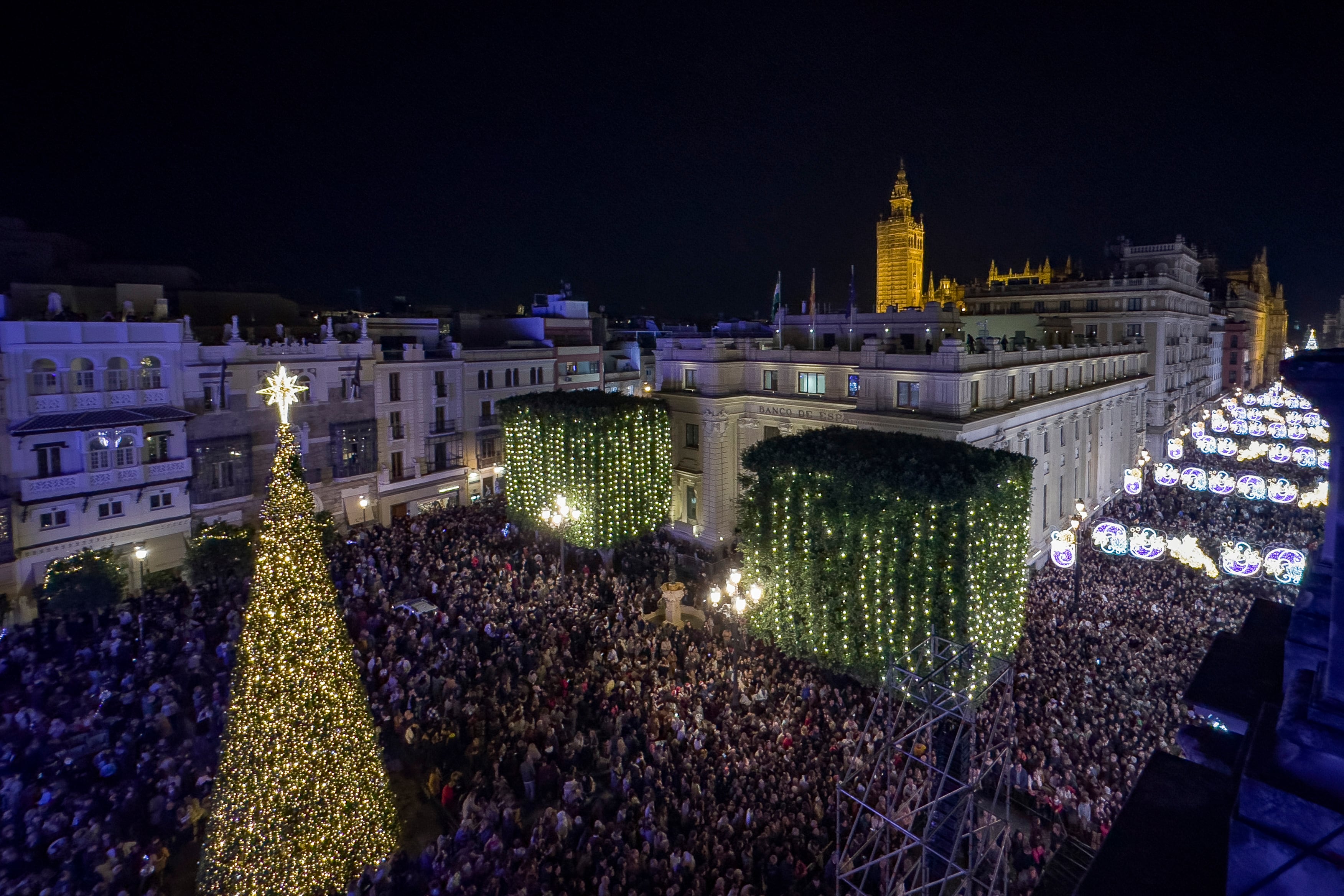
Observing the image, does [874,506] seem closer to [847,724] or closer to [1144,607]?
[847,724]

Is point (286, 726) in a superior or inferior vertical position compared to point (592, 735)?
superior

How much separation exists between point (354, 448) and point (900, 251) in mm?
100392

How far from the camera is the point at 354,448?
39.4 m

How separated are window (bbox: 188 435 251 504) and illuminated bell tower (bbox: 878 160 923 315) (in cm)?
9895

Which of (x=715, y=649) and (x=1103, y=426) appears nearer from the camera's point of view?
(x=715, y=649)

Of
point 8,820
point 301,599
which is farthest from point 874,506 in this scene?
point 8,820

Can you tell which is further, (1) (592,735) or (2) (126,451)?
(2) (126,451)

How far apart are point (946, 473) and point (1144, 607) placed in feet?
37.3

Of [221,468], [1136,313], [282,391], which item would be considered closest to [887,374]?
[282,391]

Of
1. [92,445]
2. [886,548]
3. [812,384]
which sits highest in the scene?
[812,384]

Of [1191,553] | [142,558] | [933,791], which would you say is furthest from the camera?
[142,558]

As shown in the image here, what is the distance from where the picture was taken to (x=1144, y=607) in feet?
84.0

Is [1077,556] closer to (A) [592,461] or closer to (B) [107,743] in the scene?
(A) [592,461]

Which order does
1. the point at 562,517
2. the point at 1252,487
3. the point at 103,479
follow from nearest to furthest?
the point at 1252,487
the point at 103,479
the point at 562,517
